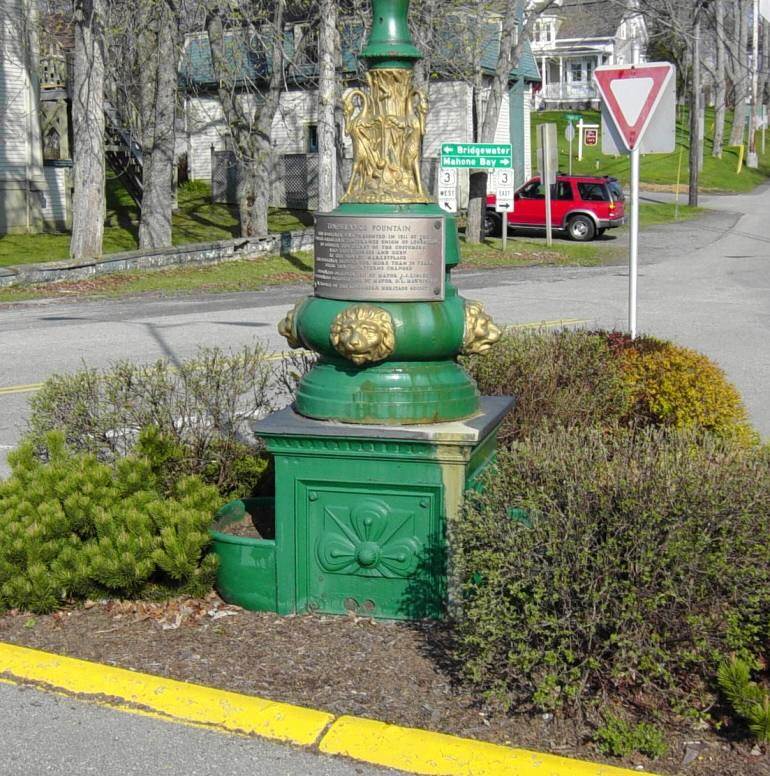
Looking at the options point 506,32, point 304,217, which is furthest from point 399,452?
point 304,217

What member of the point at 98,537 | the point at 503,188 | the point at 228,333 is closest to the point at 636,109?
the point at 98,537

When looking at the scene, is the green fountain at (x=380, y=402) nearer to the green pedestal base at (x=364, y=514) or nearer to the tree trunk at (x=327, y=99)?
the green pedestal base at (x=364, y=514)

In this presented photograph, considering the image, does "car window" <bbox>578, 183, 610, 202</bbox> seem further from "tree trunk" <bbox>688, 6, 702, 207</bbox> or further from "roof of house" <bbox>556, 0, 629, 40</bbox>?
"roof of house" <bbox>556, 0, 629, 40</bbox>

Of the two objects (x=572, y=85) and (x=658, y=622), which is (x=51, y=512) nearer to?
(x=658, y=622)

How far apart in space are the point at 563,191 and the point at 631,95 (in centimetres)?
2474

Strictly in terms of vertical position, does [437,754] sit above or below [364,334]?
below

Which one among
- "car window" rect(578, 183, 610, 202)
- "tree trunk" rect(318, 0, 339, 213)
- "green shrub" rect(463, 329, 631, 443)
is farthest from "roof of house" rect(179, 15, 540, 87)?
"green shrub" rect(463, 329, 631, 443)

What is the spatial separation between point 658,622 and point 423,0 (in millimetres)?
21333

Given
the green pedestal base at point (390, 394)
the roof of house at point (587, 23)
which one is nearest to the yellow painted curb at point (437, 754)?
the green pedestal base at point (390, 394)

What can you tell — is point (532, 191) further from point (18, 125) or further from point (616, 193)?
point (18, 125)

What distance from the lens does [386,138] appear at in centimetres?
490

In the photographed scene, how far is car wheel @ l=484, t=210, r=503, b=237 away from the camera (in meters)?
33.0

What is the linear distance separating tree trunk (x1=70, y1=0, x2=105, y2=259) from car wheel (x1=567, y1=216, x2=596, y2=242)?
15023mm

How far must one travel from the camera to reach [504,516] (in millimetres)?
4113
